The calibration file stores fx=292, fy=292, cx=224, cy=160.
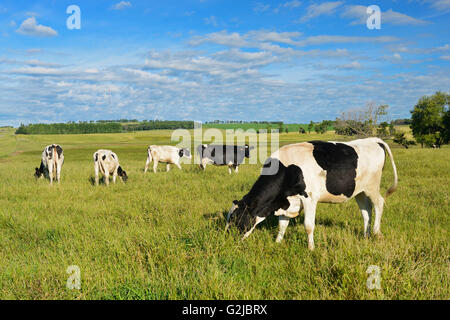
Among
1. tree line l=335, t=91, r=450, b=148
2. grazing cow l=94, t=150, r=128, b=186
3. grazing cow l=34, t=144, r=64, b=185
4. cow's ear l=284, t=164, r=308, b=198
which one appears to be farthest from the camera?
tree line l=335, t=91, r=450, b=148

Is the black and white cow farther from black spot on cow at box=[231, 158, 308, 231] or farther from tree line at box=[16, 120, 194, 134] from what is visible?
tree line at box=[16, 120, 194, 134]

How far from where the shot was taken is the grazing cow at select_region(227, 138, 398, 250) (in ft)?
18.6

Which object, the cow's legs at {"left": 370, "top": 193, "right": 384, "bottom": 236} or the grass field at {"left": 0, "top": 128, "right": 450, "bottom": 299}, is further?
the cow's legs at {"left": 370, "top": 193, "right": 384, "bottom": 236}

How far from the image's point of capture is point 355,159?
6125 millimetres

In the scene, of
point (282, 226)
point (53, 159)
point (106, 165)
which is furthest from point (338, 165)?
point (53, 159)

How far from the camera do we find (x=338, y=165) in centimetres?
589

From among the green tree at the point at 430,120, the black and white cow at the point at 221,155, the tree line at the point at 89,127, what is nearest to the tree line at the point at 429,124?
the green tree at the point at 430,120

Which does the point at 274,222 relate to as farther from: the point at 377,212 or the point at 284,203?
the point at 377,212

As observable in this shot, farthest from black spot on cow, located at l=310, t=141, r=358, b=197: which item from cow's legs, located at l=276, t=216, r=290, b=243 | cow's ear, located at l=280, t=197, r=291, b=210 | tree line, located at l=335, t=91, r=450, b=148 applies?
tree line, located at l=335, t=91, r=450, b=148

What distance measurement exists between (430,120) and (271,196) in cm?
7114

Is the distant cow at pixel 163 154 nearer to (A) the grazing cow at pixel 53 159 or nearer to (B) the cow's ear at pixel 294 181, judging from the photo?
(A) the grazing cow at pixel 53 159

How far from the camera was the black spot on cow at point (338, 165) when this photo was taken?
582cm
